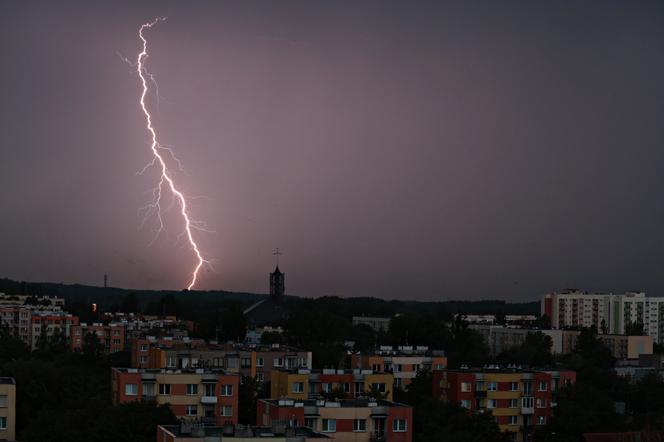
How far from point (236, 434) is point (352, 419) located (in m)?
3.46

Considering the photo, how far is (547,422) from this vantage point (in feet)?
71.5

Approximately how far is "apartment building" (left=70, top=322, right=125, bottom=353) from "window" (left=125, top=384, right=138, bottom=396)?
80.2 ft

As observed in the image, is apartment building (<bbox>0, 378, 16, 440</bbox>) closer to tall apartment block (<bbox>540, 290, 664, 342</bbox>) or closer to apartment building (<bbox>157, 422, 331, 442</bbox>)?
apartment building (<bbox>157, 422, 331, 442</bbox>)

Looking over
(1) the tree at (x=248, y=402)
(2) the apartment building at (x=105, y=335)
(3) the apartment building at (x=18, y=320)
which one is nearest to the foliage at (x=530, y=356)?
(1) the tree at (x=248, y=402)

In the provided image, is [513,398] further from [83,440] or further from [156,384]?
[83,440]

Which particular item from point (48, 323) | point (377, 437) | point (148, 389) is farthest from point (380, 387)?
point (48, 323)

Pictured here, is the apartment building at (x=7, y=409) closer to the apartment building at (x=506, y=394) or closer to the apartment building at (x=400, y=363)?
the apartment building at (x=506, y=394)

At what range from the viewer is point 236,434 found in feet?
39.6

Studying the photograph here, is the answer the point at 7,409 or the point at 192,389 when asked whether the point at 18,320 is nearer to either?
the point at 7,409

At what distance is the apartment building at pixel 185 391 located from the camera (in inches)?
728

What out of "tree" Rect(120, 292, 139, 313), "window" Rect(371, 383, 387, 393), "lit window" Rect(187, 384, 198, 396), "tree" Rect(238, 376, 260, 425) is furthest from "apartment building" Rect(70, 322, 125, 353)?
"tree" Rect(120, 292, 139, 313)

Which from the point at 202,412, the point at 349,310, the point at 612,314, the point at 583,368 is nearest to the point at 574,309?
→ the point at 612,314

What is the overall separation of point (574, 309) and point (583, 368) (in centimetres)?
3293

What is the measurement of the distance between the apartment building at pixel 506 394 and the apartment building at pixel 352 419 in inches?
242
